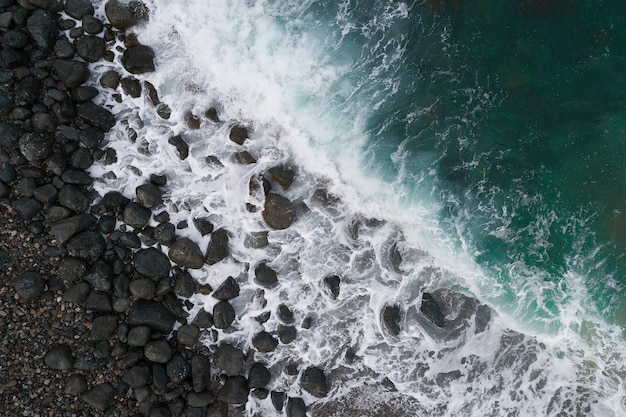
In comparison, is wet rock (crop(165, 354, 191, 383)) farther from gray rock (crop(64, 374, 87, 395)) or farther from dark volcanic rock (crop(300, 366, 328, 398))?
dark volcanic rock (crop(300, 366, 328, 398))

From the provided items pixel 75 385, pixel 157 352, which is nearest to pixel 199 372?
pixel 157 352

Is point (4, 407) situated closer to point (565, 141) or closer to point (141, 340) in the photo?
point (141, 340)

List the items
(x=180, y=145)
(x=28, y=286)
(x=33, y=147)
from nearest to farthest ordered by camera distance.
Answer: (x=28, y=286) < (x=33, y=147) < (x=180, y=145)

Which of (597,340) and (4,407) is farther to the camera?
(597,340)

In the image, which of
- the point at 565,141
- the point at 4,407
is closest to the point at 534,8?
the point at 565,141

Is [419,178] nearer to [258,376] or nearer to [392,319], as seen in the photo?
[392,319]
